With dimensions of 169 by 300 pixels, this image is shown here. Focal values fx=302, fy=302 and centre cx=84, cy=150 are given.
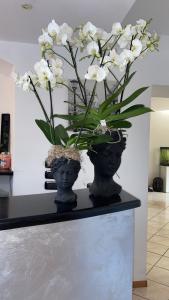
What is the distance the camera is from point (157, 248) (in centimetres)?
414

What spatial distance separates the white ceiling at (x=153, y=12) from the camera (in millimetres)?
2326

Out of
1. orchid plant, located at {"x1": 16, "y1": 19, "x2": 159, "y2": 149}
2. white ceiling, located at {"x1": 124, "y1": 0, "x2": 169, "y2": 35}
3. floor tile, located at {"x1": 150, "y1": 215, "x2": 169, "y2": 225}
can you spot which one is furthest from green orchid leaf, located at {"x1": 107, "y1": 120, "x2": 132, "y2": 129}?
floor tile, located at {"x1": 150, "y1": 215, "x2": 169, "y2": 225}

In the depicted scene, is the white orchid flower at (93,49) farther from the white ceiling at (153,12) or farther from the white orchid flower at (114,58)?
the white ceiling at (153,12)

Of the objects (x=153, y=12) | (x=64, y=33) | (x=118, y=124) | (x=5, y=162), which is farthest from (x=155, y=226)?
(x=64, y=33)

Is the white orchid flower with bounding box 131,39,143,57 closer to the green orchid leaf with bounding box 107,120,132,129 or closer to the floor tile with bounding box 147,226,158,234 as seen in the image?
the green orchid leaf with bounding box 107,120,132,129

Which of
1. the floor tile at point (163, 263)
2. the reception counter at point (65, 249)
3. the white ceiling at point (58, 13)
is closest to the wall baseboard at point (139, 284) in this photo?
the floor tile at point (163, 263)

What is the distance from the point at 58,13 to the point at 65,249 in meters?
1.69

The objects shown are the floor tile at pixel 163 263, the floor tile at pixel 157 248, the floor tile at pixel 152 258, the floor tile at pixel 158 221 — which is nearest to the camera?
the floor tile at pixel 163 263

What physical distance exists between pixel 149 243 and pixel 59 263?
340 cm

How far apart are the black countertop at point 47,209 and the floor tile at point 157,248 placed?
2.86 metres

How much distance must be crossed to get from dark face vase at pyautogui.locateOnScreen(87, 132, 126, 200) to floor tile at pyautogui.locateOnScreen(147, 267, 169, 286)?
7.29 feet

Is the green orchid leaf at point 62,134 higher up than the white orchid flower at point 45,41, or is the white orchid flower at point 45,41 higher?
the white orchid flower at point 45,41

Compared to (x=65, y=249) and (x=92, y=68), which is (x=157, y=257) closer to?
(x=65, y=249)

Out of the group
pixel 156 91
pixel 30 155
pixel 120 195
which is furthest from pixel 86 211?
pixel 156 91
